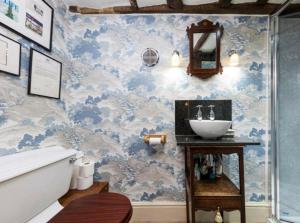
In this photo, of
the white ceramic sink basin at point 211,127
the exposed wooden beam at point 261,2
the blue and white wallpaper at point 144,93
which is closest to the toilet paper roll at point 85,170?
the blue and white wallpaper at point 144,93

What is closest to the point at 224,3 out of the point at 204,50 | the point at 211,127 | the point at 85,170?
the point at 204,50

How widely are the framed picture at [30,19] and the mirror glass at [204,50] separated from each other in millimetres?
1381

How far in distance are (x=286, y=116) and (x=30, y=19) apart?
7.93ft

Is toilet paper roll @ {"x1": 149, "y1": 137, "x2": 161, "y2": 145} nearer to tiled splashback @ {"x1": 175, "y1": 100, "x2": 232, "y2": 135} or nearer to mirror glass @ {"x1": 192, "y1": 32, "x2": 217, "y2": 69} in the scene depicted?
tiled splashback @ {"x1": 175, "y1": 100, "x2": 232, "y2": 135}

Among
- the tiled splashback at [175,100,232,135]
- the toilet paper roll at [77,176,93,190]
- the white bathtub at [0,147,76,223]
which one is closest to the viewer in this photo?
the white bathtub at [0,147,76,223]

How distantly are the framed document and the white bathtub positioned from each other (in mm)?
490

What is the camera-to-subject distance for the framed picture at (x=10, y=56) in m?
1.23

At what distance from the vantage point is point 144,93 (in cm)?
210

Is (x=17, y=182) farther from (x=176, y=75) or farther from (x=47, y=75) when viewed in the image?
(x=176, y=75)

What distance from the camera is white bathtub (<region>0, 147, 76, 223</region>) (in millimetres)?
991

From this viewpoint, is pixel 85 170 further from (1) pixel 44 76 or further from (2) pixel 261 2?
(2) pixel 261 2

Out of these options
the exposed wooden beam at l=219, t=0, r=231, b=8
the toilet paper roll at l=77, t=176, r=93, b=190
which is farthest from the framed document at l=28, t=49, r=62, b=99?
the exposed wooden beam at l=219, t=0, r=231, b=8

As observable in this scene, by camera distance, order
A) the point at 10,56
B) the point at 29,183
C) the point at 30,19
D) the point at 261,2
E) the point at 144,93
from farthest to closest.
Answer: the point at 144,93
the point at 261,2
the point at 30,19
the point at 10,56
the point at 29,183

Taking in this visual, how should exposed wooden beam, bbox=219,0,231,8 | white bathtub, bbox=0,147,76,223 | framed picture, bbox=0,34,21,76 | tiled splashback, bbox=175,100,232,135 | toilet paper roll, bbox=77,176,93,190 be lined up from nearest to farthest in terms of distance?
white bathtub, bbox=0,147,76,223 → framed picture, bbox=0,34,21,76 → toilet paper roll, bbox=77,176,93,190 → exposed wooden beam, bbox=219,0,231,8 → tiled splashback, bbox=175,100,232,135
